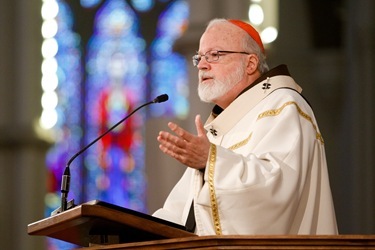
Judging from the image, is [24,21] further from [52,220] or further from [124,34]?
[52,220]

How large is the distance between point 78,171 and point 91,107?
3.50ft

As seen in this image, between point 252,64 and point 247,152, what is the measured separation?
2.31 feet

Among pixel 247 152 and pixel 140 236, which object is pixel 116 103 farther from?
pixel 140 236

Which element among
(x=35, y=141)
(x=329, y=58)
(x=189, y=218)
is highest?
(x=329, y=58)

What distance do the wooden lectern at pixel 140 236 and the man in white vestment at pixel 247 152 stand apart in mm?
257

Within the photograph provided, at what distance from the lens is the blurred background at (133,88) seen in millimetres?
10641

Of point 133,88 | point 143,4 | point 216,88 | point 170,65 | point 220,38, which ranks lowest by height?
point 216,88

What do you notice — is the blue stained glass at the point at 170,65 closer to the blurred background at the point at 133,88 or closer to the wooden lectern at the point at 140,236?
the blurred background at the point at 133,88

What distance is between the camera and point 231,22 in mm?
5523

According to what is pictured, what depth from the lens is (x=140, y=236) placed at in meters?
4.37

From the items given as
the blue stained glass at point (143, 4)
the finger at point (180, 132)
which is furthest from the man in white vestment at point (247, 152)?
the blue stained glass at point (143, 4)

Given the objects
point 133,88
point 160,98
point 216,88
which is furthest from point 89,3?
point 160,98

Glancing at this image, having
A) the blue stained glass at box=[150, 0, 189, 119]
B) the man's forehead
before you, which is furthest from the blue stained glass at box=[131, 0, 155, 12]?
the man's forehead

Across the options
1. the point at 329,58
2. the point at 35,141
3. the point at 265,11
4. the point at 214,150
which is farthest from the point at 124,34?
the point at 214,150
